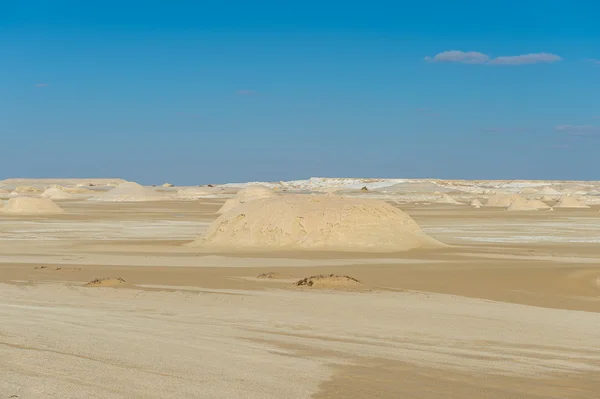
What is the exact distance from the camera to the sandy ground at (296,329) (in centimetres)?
722

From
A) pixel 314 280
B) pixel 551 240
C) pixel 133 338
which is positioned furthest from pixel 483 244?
pixel 133 338

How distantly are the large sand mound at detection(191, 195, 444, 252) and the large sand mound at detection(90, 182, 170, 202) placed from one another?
5906 cm

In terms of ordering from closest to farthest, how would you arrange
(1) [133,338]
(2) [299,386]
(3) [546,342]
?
1. (2) [299,386]
2. (1) [133,338]
3. (3) [546,342]

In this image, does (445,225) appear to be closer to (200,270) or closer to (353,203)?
(353,203)

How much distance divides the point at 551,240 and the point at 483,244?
436 centimetres

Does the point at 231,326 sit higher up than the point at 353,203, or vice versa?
the point at 353,203

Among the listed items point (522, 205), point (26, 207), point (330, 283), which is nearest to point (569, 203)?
point (522, 205)

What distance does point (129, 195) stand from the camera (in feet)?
285

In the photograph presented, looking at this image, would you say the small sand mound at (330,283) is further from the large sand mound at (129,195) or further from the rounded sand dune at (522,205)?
the large sand mound at (129,195)

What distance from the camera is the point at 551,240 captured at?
32.8 metres

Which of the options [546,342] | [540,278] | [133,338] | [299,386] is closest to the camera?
[299,386]

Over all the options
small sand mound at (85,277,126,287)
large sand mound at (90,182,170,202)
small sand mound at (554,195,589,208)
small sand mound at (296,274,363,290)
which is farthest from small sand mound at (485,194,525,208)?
small sand mound at (85,277,126,287)

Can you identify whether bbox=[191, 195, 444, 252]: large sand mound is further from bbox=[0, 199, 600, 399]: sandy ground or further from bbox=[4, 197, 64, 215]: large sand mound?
bbox=[4, 197, 64, 215]: large sand mound

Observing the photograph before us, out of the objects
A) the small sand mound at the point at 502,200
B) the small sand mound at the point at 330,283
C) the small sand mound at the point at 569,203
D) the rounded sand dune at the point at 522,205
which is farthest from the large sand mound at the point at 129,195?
the small sand mound at the point at 330,283
